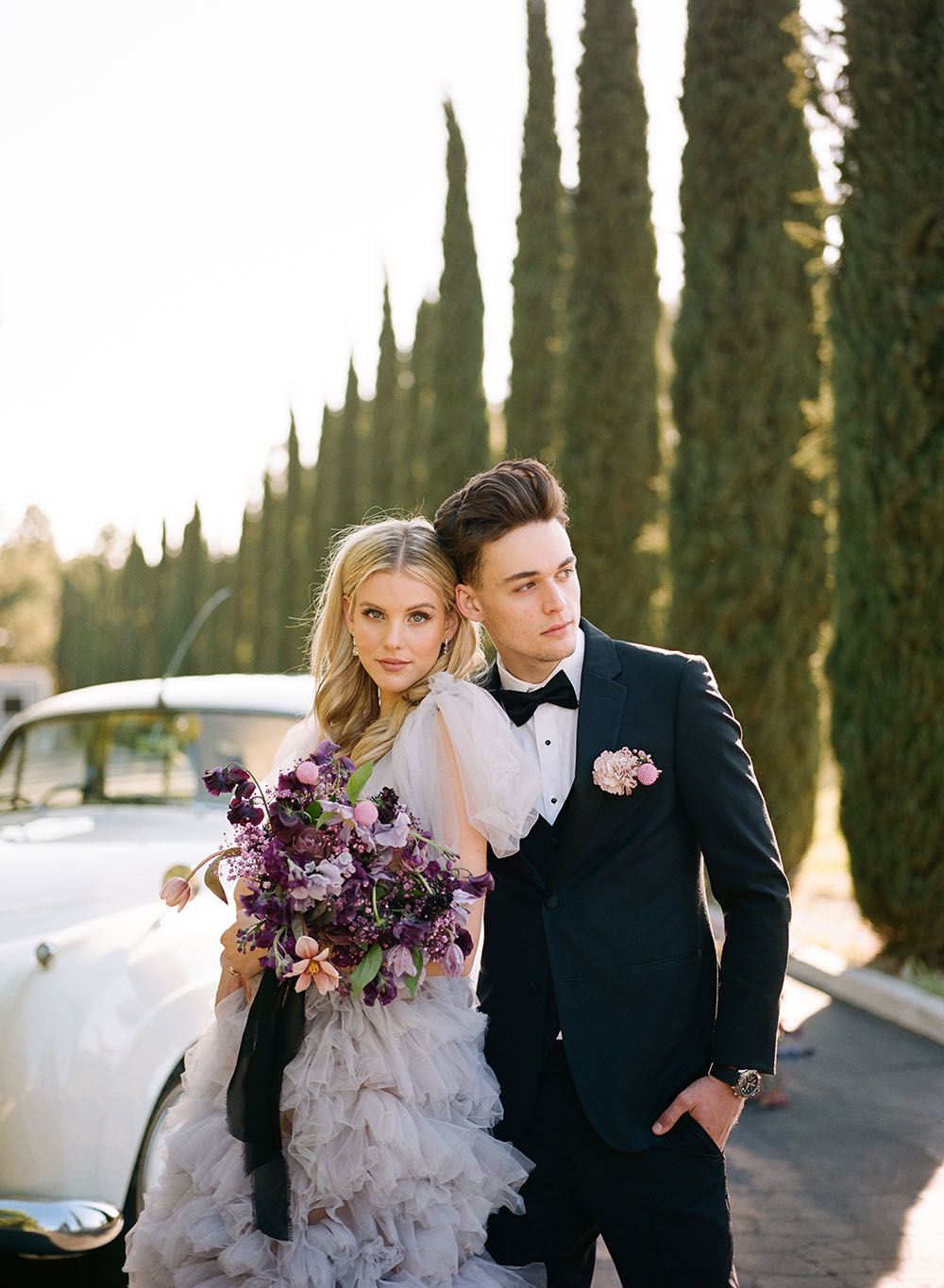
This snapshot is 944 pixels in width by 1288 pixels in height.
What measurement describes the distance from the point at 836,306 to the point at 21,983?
5.88 meters

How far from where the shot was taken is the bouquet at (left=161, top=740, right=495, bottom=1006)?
1743mm

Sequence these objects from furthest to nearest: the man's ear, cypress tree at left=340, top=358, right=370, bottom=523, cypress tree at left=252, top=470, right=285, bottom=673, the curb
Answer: cypress tree at left=252, top=470, right=285, bottom=673 < cypress tree at left=340, top=358, right=370, bottom=523 < the curb < the man's ear

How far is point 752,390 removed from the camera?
938cm

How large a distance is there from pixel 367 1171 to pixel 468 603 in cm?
110

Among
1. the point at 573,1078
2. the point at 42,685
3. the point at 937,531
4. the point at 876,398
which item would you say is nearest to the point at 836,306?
the point at 876,398

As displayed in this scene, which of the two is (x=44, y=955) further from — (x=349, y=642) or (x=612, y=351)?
(x=612, y=351)

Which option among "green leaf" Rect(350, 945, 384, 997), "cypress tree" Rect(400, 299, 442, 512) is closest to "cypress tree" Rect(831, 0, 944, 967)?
"green leaf" Rect(350, 945, 384, 997)

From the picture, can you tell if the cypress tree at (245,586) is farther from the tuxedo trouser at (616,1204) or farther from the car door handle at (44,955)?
the tuxedo trouser at (616,1204)

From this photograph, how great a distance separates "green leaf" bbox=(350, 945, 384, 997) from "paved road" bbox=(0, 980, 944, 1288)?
5.97 ft

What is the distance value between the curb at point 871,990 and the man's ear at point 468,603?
401cm

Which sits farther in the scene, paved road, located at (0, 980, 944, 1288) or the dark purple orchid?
paved road, located at (0, 980, 944, 1288)

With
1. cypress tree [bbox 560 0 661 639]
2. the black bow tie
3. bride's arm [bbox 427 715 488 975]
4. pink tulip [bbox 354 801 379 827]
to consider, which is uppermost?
cypress tree [bbox 560 0 661 639]

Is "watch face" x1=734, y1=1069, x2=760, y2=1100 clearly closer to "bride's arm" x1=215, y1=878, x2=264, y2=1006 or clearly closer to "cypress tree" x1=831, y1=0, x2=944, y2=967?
"bride's arm" x1=215, y1=878, x2=264, y2=1006

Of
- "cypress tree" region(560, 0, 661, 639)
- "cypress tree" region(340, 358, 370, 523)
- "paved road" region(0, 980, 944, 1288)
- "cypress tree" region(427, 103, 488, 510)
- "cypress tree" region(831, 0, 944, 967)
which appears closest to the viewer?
"paved road" region(0, 980, 944, 1288)
